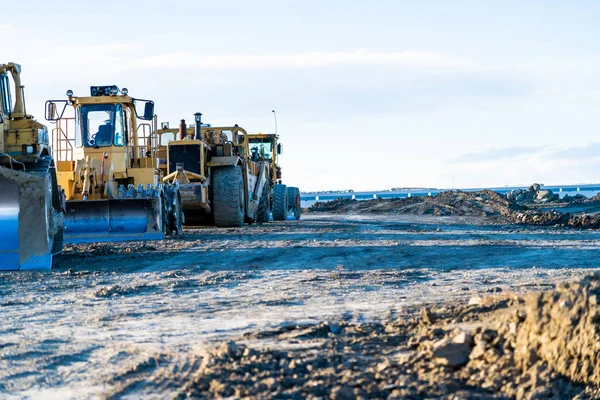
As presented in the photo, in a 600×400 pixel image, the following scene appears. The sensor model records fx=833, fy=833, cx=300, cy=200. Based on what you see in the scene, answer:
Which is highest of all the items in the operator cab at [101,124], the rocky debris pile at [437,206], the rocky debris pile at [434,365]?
the operator cab at [101,124]

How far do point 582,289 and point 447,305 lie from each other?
2.00 meters

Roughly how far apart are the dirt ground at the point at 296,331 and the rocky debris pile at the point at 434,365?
0.01m

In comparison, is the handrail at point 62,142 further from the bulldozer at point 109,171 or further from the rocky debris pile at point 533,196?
the rocky debris pile at point 533,196

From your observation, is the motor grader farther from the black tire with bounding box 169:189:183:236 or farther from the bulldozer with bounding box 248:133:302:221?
the bulldozer with bounding box 248:133:302:221

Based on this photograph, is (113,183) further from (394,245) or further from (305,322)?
(305,322)

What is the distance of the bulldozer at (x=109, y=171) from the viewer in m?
15.6

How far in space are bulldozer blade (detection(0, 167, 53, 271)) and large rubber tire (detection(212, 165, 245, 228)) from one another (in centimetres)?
991

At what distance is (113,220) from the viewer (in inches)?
615

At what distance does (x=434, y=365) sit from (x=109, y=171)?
12.8 meters

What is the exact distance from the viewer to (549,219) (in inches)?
979

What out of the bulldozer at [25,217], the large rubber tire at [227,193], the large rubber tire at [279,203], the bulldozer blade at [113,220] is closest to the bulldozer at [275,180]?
the large rubber tire at [279,203]

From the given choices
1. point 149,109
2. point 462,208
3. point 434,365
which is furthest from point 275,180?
point 434,365

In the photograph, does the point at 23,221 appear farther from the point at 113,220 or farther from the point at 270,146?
the point at 270,146

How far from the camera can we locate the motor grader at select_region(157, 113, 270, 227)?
20.2 m
